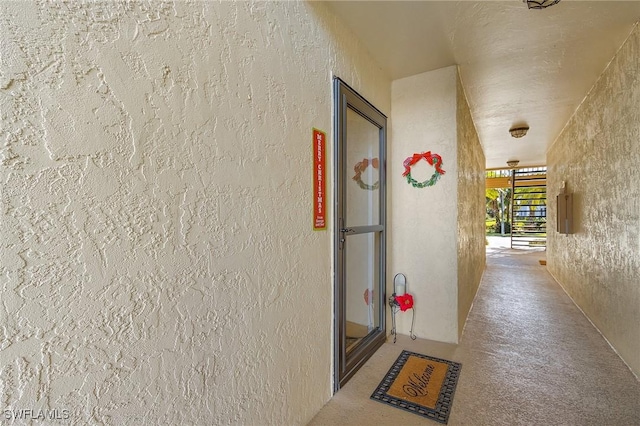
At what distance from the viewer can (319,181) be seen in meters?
1.76

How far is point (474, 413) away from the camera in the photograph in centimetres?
169

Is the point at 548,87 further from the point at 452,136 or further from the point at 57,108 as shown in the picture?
the point at 57,108

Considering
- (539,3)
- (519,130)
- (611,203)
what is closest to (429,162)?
(539,3)

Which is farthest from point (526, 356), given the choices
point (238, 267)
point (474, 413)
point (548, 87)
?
point (548, 87)

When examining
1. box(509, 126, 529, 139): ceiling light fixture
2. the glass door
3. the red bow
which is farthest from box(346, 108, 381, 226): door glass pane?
box(509, 126, 529, 139): ceiling light fixture

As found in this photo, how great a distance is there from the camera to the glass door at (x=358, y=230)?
1.95 meters

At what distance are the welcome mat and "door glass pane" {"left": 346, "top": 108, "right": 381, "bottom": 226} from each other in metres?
1.15

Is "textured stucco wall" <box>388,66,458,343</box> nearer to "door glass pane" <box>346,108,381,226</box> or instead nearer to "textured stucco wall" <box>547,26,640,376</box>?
"door glass pane" <box>346,108,381,226</box>

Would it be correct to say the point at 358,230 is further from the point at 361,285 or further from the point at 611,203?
the point at 611,203

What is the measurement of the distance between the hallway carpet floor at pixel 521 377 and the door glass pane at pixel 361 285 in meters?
0.26

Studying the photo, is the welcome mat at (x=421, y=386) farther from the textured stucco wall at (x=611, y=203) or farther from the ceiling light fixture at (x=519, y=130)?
the ceiling light fixture at (x=519, y=130)

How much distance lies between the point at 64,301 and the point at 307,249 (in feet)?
3.52

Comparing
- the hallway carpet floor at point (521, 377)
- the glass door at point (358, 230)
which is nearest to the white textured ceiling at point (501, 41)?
the glass door at point (358, 230)

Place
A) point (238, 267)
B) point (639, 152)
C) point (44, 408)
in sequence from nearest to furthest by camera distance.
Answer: point (44, 408)
point (238, 267)
point (639, 152)
